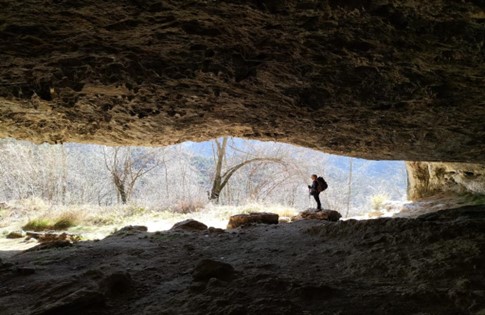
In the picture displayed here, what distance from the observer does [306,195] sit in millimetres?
23516

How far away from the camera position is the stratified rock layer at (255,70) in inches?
89.5

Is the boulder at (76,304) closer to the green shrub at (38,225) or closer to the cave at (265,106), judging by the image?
the cave at (265,106)

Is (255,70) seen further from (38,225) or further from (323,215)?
(38,225)

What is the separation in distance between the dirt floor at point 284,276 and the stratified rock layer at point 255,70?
124 centimetres

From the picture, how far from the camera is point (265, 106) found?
4215mm

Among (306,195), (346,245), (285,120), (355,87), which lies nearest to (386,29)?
(355,87)

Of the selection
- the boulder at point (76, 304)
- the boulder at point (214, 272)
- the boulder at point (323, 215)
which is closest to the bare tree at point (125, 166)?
the boulder at point (323, 215)

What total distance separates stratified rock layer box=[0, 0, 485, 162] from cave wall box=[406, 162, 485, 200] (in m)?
3.26

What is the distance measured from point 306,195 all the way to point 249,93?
20.4 meters

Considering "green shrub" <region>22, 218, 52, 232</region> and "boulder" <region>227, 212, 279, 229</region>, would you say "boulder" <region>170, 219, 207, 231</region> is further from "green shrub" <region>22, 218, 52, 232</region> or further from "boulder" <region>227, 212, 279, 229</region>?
"green shrub" <region>22, 218, 52, 232</region>

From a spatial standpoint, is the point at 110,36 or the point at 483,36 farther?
the point at 110,36

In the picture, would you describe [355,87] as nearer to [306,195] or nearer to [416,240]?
[416,240]

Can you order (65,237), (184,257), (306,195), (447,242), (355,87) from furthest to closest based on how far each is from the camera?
(306,195) → (65,237) → (184,257) → (355,87) → (447,242)

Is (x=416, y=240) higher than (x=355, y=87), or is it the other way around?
(x=355, y=87)
